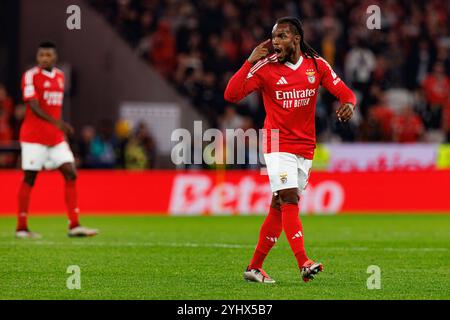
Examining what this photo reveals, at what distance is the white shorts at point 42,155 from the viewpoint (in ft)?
50.2

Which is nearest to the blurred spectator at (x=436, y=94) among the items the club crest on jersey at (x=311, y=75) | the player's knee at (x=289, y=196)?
the club crest on jersey at (x=311, y=75)

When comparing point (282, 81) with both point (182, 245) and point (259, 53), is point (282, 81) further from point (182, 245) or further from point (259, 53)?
point (182, 245)

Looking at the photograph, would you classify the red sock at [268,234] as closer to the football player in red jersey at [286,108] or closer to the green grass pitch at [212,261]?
the football player in red jersey at [286,108]

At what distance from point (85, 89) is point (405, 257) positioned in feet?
48.5

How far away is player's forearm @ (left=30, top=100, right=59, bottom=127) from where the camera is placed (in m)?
14.9

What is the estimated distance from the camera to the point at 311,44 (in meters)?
26.4

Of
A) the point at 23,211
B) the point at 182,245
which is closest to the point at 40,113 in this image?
the point at 23,211

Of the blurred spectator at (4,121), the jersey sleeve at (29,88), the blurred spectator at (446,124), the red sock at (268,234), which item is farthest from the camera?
the blurred spectator at (446,124)

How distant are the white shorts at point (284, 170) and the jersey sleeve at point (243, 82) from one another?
0.62m

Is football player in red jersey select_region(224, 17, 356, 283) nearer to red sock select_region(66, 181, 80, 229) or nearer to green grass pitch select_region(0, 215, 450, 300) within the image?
green grass pitch select_region(0, 215, 450, 300)

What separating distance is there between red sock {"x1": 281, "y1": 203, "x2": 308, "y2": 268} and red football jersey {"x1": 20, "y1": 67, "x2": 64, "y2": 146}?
6122 mm

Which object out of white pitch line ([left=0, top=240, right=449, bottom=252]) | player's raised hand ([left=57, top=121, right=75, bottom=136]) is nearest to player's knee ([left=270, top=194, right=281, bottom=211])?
white pitch line ([left=0, top=240, right=449, bottom=252])

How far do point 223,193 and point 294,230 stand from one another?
1191cm
